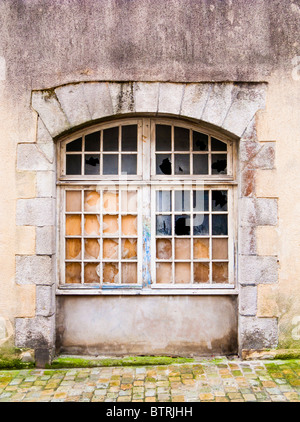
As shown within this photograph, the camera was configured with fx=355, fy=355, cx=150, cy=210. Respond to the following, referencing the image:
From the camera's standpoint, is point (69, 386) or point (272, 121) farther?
point (272, 121)

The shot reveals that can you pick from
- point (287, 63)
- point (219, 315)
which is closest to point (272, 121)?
point (287, 63)

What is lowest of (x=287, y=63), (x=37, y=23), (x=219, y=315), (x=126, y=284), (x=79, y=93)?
(x=219, y=315)

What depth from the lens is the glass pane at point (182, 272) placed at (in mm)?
4137

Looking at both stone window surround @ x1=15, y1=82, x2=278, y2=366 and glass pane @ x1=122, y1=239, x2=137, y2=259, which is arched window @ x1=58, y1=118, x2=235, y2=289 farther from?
stone window surround @ x1=15, y1=82, x2=278, y2=366

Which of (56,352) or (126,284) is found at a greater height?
(126,284)

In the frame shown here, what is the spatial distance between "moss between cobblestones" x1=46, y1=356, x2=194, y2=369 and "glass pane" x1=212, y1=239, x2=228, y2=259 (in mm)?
1200

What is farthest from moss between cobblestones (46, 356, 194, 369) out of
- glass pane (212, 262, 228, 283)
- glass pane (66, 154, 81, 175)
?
glass pane (66, 154, 81, 175)

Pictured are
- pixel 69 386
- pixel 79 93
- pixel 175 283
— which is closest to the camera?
pixel 69 386

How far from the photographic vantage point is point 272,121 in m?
3.92

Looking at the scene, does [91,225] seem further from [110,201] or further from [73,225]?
[110,201]

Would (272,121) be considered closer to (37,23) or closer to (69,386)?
(37,23)

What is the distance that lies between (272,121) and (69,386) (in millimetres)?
3459

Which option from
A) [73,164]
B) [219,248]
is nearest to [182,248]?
[219,248]

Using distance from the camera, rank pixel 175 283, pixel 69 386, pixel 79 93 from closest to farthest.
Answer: pixel 69 386
pixel 79 93
pixel 175 283
